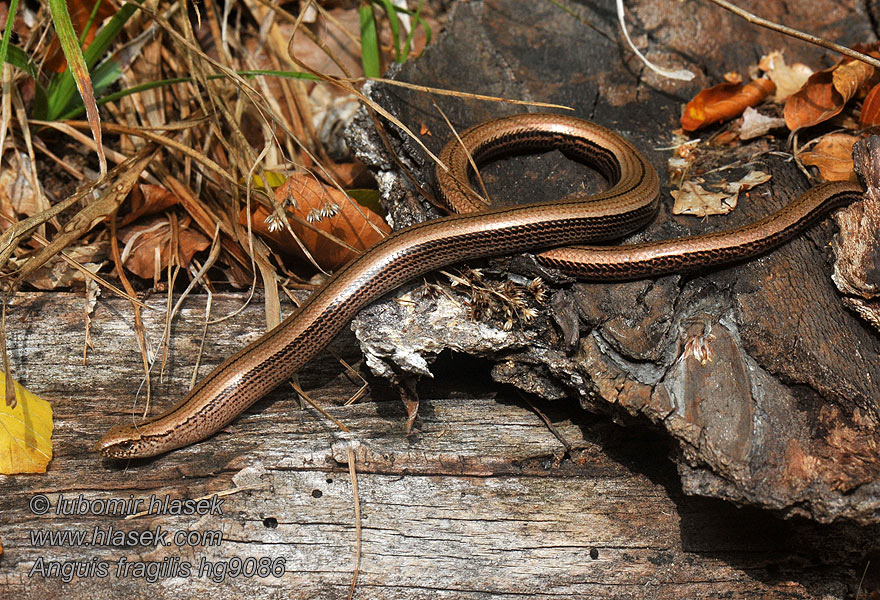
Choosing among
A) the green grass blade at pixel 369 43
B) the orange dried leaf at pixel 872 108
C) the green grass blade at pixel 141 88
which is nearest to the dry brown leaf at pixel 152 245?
the green grass blade at pixel 141 88

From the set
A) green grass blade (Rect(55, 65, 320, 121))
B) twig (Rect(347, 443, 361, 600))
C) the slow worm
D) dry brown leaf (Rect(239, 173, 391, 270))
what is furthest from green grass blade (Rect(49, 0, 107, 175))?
twig (Rect(347, 443, 361, 600))

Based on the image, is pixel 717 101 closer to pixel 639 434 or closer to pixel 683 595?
pixel 639 434

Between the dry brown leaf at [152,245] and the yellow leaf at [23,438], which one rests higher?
the dry brown leaf at [152,245]

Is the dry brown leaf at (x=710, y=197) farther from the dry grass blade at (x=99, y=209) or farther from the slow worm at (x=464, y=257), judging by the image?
the dry grass blade at (x=99, y=209)

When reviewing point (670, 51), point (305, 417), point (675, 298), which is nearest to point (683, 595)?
point (675, 298)

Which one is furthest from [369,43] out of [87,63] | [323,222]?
[87,63]
